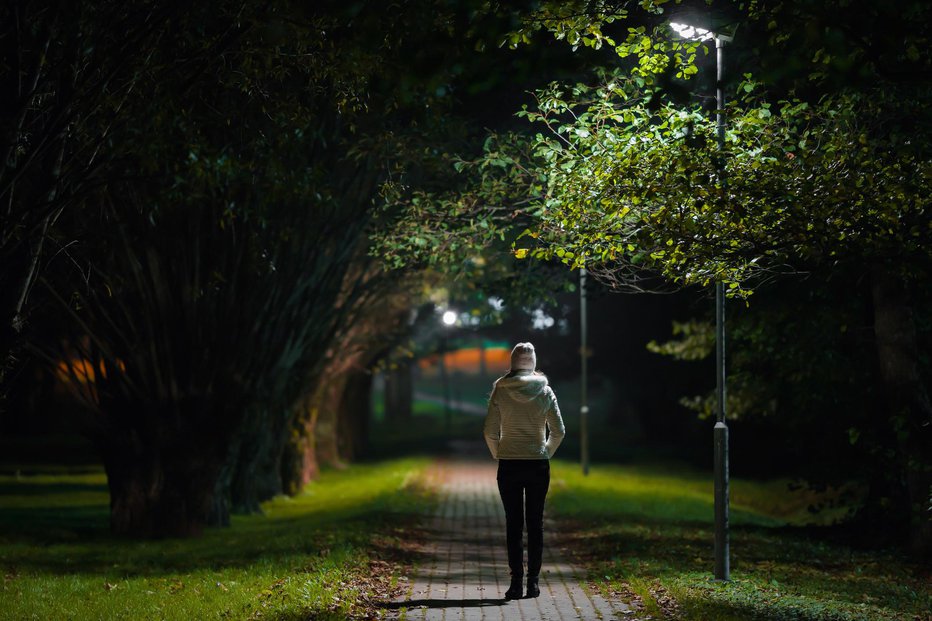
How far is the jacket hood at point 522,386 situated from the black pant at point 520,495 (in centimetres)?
55

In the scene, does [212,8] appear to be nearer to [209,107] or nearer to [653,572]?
[209,107]

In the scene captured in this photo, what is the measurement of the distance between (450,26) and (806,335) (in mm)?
9136

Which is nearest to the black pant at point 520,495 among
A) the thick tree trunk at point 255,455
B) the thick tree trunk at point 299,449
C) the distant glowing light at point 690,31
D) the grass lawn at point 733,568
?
the grass lawn at point 733,568

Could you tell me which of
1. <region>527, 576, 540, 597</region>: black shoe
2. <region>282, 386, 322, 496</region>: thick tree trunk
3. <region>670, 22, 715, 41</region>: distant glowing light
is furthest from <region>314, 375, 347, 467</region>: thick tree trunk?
<region>670, 22, 715, 41</region>: distant glowing light

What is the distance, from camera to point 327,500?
81.9 feet

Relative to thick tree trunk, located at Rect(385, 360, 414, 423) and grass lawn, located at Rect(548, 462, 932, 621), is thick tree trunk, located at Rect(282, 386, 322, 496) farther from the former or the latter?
thick tree trunk, located at Rect(385, 360, 414, 423)

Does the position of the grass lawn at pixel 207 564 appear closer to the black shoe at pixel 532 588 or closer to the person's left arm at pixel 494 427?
the black shoe at pixel 532 588

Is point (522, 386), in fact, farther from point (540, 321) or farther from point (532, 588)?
point (540, 321)

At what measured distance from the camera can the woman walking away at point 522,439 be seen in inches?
394

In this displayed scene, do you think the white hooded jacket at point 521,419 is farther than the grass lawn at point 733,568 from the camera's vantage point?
Yes

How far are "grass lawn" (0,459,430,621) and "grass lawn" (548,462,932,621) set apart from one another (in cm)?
253

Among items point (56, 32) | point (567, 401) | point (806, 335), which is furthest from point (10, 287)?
point (567, 401)

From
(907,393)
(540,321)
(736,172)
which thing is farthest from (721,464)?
(540,321)

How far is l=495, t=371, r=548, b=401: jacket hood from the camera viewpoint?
1002 centimetres
